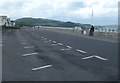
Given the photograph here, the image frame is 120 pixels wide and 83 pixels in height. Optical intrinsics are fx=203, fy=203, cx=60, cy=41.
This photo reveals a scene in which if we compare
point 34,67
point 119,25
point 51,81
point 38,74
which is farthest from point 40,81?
point 119,25

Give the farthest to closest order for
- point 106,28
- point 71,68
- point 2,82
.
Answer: point 106,28 < point 71,68 < point 2,82

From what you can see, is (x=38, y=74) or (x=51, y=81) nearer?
(x=51, y=81)

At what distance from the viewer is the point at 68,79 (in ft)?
21.4

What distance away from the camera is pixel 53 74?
7.22 meters

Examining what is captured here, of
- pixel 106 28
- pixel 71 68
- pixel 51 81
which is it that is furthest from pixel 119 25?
pixel 51 81

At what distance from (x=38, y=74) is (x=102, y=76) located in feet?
7.32

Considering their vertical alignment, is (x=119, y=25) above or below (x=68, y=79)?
above

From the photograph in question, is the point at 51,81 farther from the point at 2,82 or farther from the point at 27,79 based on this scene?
the point at 2,82

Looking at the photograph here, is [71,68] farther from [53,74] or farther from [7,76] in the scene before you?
[7,76]

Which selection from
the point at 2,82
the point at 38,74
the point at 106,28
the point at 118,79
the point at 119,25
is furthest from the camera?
the point at 106,28

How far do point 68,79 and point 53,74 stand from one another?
0.86m

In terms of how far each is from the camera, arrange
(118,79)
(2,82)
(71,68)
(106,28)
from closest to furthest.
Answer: (2,82) < (118,79) < (71,68) < (106,28)

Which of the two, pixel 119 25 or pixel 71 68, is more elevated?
pixel 119 25

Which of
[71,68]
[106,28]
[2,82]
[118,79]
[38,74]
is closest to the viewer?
[2,82]
